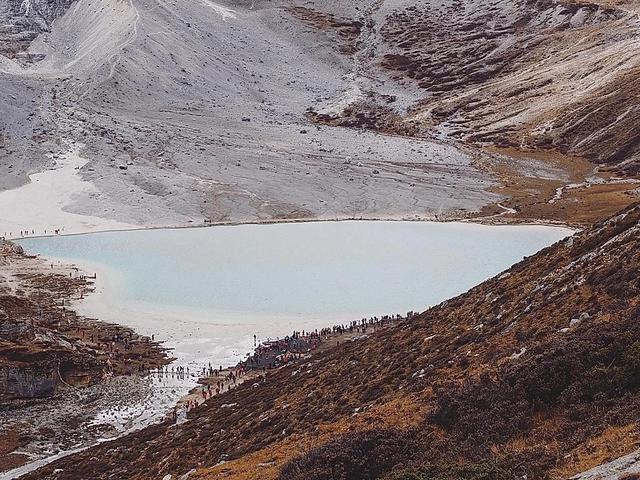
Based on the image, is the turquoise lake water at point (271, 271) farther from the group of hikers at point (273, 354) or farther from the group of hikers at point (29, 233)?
the group of hikers at point (29, 233)

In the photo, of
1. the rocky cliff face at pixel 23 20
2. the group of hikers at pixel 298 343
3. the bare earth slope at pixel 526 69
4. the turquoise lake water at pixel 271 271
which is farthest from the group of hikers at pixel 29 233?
the rocky cliff face at pixel 23 20

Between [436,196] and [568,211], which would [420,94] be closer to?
[436,196]

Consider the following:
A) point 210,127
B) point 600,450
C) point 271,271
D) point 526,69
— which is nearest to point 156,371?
point 271,271

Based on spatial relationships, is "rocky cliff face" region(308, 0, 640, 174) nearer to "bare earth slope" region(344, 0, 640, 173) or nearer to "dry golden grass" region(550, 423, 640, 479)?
"bare earth slope" region(344, 0, 640, 173)

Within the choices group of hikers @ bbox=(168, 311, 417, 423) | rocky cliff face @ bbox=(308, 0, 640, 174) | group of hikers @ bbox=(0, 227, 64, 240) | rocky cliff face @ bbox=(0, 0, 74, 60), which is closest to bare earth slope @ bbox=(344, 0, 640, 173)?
rocky cliff face @ bbox=(308, 0, 640, 174)

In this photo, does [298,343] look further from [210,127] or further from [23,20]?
[23,20]

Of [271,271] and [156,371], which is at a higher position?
[271,271]

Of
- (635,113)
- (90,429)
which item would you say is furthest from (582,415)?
(635,113)

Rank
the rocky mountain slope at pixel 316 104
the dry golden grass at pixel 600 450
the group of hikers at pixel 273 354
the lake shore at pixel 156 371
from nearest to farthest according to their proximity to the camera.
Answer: the dry golden grass at pixel 600 450, the lake shore at pixel 156 371, the group of hikers at pixel 273 354, the rocky mountain slope at pixel 316 104
